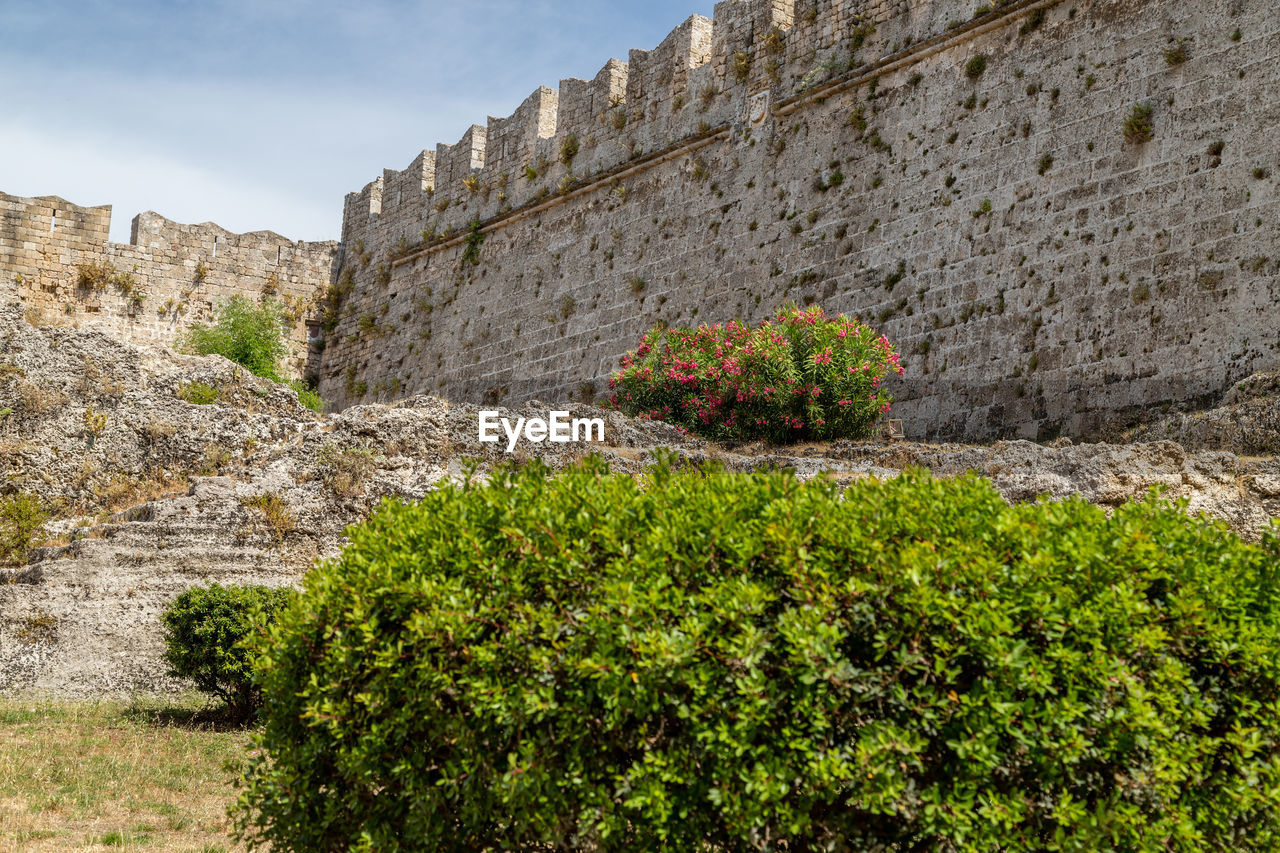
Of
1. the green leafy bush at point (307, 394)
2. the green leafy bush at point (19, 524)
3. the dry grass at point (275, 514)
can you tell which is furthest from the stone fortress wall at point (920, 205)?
the green leafy bush at point (19, 524)

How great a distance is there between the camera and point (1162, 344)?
11.3 m

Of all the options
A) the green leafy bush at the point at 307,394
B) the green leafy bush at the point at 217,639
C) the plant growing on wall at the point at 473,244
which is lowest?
the green leafy bush at the point at 217,639

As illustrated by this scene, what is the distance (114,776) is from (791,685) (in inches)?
172

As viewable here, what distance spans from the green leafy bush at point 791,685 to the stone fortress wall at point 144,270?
20.0 m

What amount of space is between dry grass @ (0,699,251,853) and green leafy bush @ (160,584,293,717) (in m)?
0.25

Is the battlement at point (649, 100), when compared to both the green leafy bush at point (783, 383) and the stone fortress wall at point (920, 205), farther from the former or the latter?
the green leafy bush at point (783, 383)

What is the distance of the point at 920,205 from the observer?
1433 cm

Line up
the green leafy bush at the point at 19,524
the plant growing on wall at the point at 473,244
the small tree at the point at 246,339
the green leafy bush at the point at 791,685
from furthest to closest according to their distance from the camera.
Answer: the small tree at the point at 246,339
the plant growing on wall at the point at 473,244
the green leafy bush at the point at 19,524
the green leafy bush at the point at 791,685

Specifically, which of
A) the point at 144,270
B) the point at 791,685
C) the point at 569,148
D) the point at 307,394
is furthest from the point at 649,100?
the point at 791,685

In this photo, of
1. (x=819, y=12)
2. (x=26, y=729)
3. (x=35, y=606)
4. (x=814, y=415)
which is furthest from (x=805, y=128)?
(x=26, y=729)

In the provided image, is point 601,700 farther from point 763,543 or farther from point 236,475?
point 236,475

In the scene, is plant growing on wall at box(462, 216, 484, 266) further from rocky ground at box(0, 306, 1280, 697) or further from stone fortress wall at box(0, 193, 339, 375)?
rocky ground at box(0, 306, 1280, 697)

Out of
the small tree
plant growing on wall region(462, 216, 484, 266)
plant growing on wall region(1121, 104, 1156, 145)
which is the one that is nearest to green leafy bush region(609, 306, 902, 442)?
plant growing on wall region(1121, 104, 1156, 145)

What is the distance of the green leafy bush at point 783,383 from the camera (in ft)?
39.3
